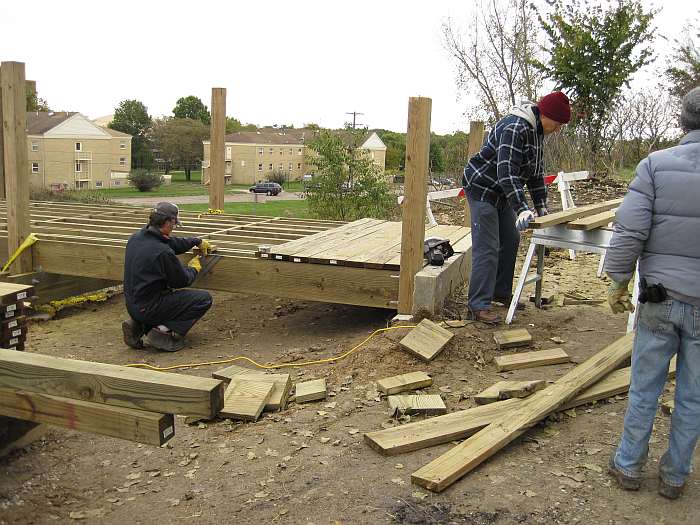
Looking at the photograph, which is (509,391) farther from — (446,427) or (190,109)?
(190,109)

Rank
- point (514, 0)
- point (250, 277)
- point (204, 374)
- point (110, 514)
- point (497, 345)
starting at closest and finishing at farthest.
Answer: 1. point (110, 514)
2. point (497, 345)
3. point (204, 374)
4. point (250, 277)
5. point (514, 0)

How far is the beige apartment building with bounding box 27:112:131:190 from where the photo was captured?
43.8 metres

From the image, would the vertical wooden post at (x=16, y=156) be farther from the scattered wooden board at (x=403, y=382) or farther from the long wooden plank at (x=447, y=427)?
the long wooden plank at (x=447, y=427)

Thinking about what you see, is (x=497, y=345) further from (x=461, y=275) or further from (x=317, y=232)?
(x=317, y=232)

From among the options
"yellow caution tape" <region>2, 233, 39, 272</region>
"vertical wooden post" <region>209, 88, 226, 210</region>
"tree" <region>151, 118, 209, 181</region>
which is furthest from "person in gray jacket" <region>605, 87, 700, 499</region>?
"tree" <region>151, 118, 209, 181</region>

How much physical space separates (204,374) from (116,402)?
9.75 feet

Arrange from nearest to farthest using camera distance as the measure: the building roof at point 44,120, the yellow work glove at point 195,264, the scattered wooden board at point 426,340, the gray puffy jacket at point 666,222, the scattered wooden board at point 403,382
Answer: the gray puffy jacket at point 666,222 < the scattered wooden board at point 403,382 < the scattered wooden board at point 426,340 < the yellow work glove at point 195,264 < the building roof at point 44,120

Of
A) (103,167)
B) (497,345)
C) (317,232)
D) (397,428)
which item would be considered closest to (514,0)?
(317,232)

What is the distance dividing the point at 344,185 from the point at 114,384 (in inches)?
447

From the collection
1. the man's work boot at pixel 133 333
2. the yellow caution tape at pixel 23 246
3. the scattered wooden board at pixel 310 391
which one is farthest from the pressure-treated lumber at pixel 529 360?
the yellow caution tape at pixel 23 246

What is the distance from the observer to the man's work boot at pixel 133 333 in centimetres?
656

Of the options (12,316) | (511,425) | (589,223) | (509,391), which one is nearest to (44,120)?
(12,316)

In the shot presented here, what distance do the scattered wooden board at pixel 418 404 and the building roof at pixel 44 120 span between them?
44562mm

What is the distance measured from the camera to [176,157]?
5609cm
